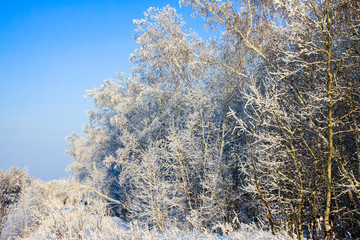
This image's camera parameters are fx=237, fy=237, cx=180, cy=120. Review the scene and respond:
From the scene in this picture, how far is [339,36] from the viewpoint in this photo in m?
5.62

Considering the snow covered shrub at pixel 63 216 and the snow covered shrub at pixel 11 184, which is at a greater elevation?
the snow covered shrub at pixel 11 184

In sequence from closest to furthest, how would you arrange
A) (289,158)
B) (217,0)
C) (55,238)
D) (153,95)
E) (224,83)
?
(55,238), (289,158), (217,0), (224,83), (153,95)

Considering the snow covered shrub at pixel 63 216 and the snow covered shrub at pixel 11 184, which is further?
the snow covered shrub at pixel 11 184

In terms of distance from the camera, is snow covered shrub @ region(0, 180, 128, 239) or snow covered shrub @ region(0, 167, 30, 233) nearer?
snow covered shrub @ region(0, 180, 128, 239)

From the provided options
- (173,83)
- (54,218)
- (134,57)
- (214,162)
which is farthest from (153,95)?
(54,218)

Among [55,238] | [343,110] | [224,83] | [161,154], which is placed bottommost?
[55,238]

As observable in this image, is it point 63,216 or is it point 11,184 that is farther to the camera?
point 11,184

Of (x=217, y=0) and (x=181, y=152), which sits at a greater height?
(x=217, y=0)

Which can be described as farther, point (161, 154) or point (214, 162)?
point (161, 154)

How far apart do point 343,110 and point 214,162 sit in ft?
20.2

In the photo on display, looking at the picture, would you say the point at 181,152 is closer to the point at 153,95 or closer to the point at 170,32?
the point at 153,95

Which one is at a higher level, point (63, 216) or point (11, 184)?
point (11, 184)

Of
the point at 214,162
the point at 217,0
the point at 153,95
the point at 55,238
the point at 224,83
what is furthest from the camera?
the point at 153,95

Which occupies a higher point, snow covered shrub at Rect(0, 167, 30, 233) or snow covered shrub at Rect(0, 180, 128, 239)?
snow covered shrub at Rect(0, 167, 30, 233)
